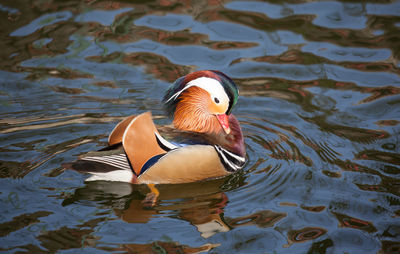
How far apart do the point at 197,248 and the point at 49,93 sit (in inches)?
122

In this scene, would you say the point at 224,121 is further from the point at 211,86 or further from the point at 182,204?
the point at 182,204

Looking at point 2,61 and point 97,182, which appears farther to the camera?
point 2,61

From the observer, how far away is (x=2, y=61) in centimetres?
718

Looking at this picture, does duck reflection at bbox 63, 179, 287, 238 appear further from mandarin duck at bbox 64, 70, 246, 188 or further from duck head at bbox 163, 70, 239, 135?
duck head at bbox 163, 70, 239, 135

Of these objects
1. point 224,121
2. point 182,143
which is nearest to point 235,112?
point 224,121

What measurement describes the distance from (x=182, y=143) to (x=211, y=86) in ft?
1.92

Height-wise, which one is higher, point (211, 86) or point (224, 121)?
point (211, 86)

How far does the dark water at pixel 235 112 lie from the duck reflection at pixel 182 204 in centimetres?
2

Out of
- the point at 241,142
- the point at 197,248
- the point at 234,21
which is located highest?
the point at 234,21

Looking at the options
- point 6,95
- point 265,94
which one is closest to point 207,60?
point 265,94

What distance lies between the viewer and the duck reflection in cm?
453

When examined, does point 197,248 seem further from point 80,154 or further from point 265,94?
point 265,94

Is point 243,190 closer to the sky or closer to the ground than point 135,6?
closer to the ground

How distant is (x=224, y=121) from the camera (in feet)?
17.6
